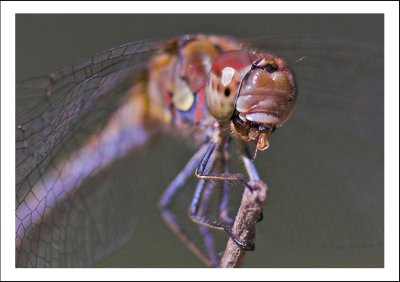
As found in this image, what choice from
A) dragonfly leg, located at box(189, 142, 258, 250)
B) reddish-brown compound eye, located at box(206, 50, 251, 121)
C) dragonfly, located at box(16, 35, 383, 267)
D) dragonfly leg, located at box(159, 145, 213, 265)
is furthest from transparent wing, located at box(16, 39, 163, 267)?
dragonfly leg, located at box(189, 142, 258, 250)

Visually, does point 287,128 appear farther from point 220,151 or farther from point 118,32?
point 118,32

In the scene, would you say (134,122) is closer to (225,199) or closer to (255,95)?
(225,199)

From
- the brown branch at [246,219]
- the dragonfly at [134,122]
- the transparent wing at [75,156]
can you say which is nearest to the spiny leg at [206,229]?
the dragonfly at [134,122]

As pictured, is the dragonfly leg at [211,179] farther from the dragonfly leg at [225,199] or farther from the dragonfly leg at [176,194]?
the dragonfly leg at [176,194]

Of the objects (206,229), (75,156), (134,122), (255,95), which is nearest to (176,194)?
(206,229)

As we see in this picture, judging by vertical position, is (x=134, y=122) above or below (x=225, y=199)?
above

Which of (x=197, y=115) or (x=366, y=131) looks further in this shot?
(x=366, y=131)

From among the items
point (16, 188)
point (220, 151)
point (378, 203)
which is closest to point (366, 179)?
point (378, 203)
